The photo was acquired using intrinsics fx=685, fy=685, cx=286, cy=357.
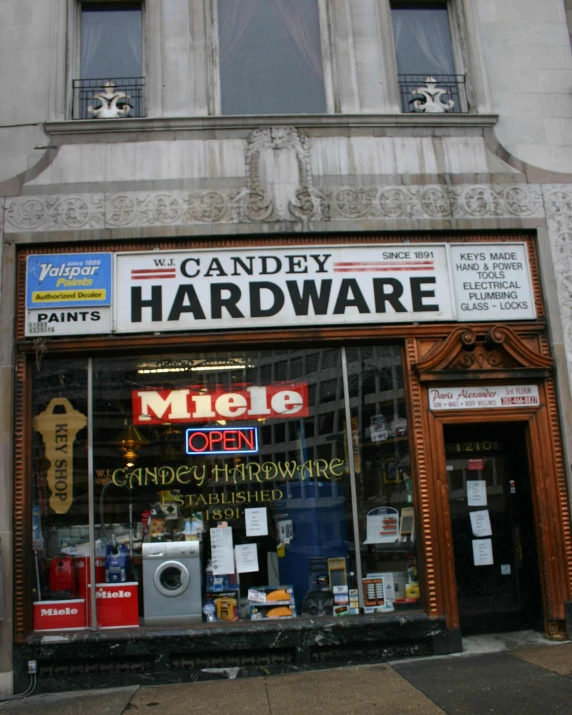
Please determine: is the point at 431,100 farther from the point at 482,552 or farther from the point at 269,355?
the point at 482,552

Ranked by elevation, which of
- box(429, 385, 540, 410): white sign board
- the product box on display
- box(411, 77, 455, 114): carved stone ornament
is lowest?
the product box on display

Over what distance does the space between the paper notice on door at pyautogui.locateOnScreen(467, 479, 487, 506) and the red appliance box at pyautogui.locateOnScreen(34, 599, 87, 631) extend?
481 cm

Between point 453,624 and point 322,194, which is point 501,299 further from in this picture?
point 453,624

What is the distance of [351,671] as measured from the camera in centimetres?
730

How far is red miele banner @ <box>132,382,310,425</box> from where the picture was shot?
8.20 m

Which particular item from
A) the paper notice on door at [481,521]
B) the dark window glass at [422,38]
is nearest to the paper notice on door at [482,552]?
the paper notice on door at [481,521]

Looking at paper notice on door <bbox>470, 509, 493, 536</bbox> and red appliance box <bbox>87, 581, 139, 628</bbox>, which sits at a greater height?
paper notice on door <bbox>470, 509, 493, 536</bbox>

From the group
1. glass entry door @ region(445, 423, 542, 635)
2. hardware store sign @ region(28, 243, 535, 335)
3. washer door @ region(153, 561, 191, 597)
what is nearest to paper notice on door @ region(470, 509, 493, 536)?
glass entry door @ region(445, 423, 542, 635)

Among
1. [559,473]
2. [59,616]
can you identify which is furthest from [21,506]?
[559,473]

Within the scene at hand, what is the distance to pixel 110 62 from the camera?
9117 millimetres

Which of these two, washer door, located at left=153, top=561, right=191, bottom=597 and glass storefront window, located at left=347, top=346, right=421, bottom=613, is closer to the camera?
washer door, located at left=153, top=561, right=191, bottom=597

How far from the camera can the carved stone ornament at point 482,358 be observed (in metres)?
8.22

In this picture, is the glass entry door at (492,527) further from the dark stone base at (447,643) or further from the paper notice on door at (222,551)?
the paper notice on door at (222,551)

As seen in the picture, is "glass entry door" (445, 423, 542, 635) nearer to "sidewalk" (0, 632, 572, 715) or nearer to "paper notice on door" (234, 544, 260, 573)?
"sidewalk" (0, 632, 572, 715)
